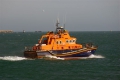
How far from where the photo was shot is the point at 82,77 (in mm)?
27531

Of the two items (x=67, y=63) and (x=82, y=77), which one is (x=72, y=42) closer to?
(x=67, y=63)

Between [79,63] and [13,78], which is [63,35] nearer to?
[79,63]

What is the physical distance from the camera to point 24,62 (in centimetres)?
3681

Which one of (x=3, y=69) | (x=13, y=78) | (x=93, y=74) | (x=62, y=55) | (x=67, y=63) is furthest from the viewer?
(x=62, y=55)

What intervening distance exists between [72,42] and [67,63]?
4.42 m

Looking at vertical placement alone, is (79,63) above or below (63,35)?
below

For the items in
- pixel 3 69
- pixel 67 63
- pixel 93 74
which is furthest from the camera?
pixel 67 63

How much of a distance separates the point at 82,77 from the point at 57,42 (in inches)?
465

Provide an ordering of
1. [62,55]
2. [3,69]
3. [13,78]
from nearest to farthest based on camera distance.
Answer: [13,78], [3,69], [62,55]


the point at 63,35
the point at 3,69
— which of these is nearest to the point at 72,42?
the point at 63,35

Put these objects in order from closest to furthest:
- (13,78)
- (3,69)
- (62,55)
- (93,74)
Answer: (13,78) < (93,74) < (3,69) < (62,55)

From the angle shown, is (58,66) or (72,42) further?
(72,42)

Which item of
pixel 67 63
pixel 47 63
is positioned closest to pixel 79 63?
pixel 67 63

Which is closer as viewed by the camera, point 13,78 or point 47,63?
point 13,78
